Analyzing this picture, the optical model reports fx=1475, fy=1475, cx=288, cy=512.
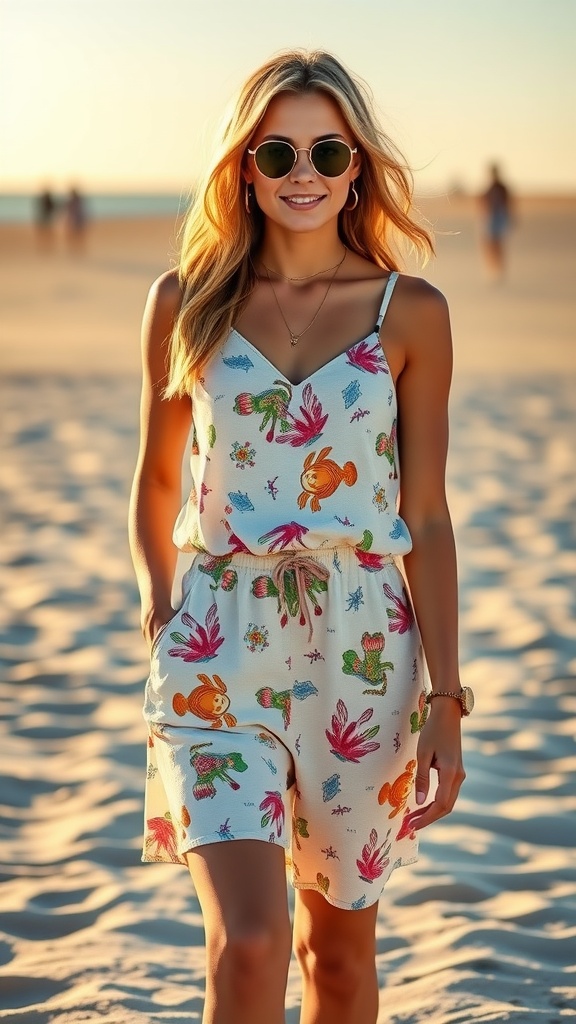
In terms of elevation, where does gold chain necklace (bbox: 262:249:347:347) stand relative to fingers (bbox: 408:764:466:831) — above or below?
above

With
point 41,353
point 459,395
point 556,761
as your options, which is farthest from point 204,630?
point 41,353

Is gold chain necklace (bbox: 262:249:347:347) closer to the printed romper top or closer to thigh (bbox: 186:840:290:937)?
the printed romper top

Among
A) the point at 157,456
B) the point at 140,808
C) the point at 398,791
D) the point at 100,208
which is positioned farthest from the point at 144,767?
the point at 100,208

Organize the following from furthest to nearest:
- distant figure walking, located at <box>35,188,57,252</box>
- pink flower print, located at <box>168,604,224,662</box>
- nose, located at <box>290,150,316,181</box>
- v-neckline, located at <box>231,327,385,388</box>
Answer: distant figure walking, located at <box>35,188,57,252</box> → nose, located at <box>290,150,316,181</box> → v-neckline, located at <box>231,327,385,388</box> → pink flower print, located at <box>168,604,224,662</box>

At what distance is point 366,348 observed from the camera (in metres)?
2.87

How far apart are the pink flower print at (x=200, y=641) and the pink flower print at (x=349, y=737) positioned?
26 cm

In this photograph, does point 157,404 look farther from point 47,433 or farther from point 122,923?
point 47,433

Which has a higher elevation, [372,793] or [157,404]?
[157,404]

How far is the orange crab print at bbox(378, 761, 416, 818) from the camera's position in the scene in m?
2.82

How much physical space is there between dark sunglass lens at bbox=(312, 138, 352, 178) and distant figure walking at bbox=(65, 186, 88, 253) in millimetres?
36644

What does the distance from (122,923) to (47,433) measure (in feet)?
24.1

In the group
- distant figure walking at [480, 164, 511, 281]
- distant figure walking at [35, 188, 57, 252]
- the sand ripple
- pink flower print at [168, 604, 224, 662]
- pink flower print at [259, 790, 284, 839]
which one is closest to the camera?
pink flower print at [259, 790, 284, 839]

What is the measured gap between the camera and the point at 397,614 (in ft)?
9.24

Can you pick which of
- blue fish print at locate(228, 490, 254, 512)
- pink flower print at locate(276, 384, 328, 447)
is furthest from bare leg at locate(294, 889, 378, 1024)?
pink flower print at locate(276, 384, 328, 447)
